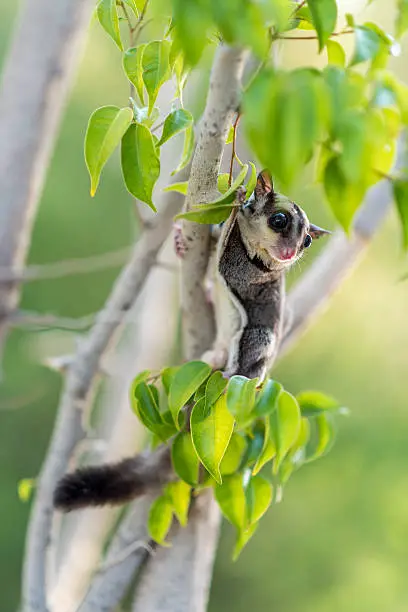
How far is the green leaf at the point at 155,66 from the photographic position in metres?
0.63

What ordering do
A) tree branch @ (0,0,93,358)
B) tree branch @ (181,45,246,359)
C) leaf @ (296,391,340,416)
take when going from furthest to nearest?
tree branch @ (0,0,93,358)
leaf @ (296,391,340,416)
tree branch @ (181,45,246,359)

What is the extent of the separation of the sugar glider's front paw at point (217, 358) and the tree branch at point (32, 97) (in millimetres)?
603

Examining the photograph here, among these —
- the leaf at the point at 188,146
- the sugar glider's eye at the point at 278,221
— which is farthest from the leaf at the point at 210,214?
the sugar glider's eye at the point at 278,221

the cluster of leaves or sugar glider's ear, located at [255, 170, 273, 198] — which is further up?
sugar glider's ear, located at [255, 170, 273, 198]

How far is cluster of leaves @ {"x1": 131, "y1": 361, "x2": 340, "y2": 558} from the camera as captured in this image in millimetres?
658

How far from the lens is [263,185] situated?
2.85 feet

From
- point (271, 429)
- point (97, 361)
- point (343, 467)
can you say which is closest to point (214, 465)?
point (271, 429)

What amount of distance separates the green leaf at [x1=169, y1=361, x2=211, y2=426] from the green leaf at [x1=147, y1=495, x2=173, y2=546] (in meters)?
0.31

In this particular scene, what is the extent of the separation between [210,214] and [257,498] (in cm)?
41

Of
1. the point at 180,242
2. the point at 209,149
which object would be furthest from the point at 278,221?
the point at 209,149

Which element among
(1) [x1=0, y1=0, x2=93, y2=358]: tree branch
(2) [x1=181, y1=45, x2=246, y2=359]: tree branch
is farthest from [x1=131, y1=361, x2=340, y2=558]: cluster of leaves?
(1) [x1=0, y1=0, x2=93, y2=358]: tree branch

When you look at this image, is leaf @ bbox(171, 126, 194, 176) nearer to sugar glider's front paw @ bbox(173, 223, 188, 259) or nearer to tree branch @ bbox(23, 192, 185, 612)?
sugar glider's front paw @ bbox(173, 223, 188, 259)

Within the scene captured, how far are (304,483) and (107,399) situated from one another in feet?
5.37

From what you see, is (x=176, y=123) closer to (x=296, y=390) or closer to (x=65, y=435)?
(x=65, y=435)
